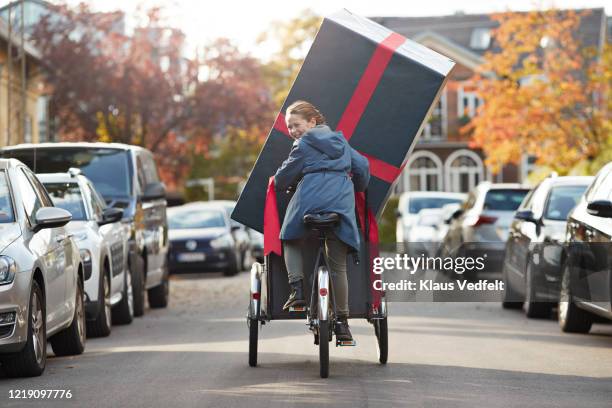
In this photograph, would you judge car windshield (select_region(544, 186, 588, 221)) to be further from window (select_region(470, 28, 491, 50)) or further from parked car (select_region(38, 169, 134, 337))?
window (select_region(470, 28, 491, 50))

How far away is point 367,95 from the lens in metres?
10.6

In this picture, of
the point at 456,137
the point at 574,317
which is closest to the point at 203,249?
the point at 574,317

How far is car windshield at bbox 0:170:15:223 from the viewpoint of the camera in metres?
10.4

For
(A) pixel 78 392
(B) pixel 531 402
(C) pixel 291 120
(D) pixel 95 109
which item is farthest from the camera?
(D) pixel 95 109

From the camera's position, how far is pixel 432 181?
2904 inches

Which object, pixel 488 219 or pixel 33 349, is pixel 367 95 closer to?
pixel 33 349

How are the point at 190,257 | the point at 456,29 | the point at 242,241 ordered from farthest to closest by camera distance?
1. the point at 456,29
2. the point at 242,241
3. the point at 190,257

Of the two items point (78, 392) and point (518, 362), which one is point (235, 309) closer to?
point (518, 362)

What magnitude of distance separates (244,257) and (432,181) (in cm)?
4351

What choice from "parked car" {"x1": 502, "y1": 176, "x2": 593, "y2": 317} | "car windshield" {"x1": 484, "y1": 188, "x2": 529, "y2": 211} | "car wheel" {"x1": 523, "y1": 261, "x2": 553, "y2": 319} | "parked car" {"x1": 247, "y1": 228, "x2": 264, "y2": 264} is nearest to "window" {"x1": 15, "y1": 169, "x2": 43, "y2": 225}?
"parked car" {"x1": 502, "y1": 176, "x2": 593, "y2": 317}

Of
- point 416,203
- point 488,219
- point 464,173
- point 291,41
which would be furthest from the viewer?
point 464,173

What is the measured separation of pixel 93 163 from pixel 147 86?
23422 mm

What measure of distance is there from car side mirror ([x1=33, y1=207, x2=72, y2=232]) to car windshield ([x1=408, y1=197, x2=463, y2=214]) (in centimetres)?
2540

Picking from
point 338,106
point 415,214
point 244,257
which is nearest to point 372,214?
point 338,106
